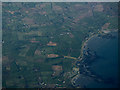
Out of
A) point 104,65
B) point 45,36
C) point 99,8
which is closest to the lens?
point 104,65

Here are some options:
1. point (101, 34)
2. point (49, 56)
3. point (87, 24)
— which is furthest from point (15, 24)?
point (101, 34)

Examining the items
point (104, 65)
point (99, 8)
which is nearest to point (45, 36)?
point (104, 65)

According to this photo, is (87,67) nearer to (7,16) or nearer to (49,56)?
(49,56)

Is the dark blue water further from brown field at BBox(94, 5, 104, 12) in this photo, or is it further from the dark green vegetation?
brown field at BBox(94, 5, 104, 12)

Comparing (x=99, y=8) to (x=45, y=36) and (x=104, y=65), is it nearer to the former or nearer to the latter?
(x=45, y=36)

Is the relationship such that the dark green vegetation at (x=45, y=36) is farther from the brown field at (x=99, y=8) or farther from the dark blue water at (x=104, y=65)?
the dark blue water at (x=104, y=65)
